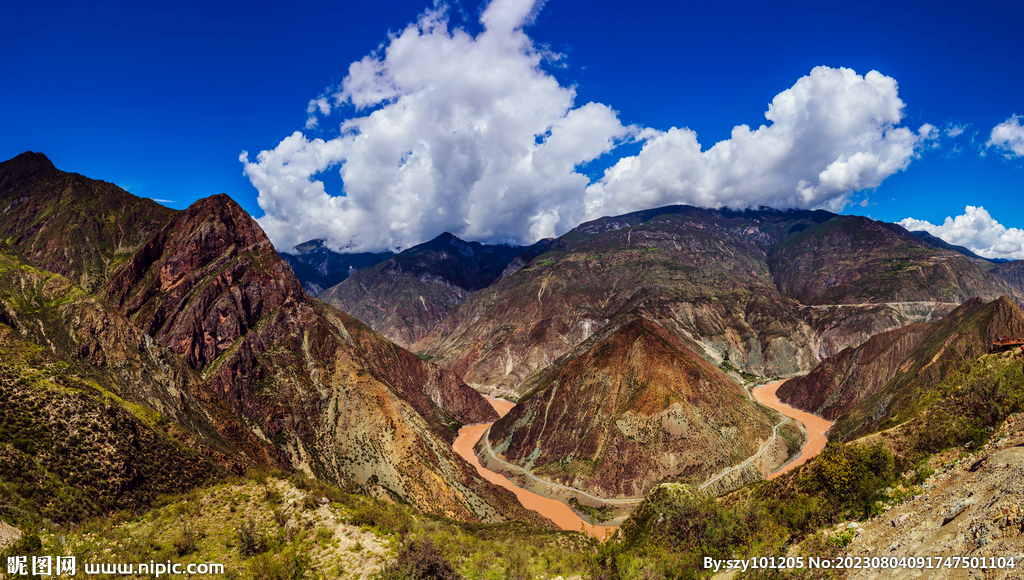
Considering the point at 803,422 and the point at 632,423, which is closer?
the point at 632,423

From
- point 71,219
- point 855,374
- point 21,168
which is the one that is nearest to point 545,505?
point 855,374

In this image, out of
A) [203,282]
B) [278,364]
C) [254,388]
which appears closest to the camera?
[254,388]

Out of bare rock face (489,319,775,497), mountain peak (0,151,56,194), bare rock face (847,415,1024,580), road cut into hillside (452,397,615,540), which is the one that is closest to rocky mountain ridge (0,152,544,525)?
mountain peak (0,151,56,194)

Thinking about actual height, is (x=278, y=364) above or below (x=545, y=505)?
above

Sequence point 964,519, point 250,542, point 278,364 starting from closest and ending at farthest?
point 964,519
point 250,542
point 278,364

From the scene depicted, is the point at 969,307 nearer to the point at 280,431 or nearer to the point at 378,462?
the point at 378,462

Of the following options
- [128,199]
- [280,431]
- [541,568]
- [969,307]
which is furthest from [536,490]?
[128,199]

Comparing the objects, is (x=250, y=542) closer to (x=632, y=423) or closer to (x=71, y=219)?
(x=632, y=423)
